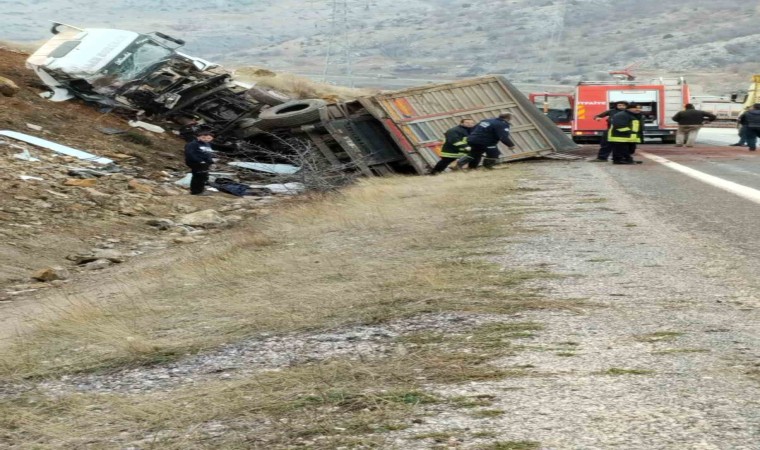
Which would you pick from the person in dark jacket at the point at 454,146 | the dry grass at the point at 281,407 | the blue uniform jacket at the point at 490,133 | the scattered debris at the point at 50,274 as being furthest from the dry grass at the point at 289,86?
the dry grass at the point at 281,407

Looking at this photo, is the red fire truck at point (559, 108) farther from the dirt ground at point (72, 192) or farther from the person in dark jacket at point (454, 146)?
the dirt ground at point (72, 192)

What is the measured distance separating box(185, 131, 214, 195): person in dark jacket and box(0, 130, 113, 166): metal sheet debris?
188cm

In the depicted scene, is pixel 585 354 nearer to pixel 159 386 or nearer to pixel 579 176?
pixel 159 386

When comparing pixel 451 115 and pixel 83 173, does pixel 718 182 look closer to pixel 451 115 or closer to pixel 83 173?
pixel 451 115

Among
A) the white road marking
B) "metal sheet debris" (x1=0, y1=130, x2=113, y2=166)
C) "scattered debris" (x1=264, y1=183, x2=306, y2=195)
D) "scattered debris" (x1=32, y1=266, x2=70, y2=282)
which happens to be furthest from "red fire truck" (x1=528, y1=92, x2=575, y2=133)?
"scattered debris" (x1=32, y1=266, x2=70, y2=282)

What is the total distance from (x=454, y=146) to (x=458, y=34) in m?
114

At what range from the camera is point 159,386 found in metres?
4.90

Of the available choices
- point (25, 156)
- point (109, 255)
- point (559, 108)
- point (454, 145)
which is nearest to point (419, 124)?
point (454, 145)

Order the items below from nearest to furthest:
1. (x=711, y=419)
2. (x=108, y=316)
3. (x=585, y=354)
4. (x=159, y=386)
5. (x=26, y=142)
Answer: (x=711, y=419) → (x=585, y=354) → (x=159, y=386) → (x=108, y=316) → (x=26, y=142)

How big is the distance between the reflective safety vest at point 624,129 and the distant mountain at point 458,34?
6721 centimetres

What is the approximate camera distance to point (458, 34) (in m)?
129

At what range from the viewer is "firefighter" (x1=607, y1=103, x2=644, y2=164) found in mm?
18297

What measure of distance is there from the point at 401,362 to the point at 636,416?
54.0 inches

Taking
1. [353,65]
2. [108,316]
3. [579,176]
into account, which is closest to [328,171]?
[579,176]
